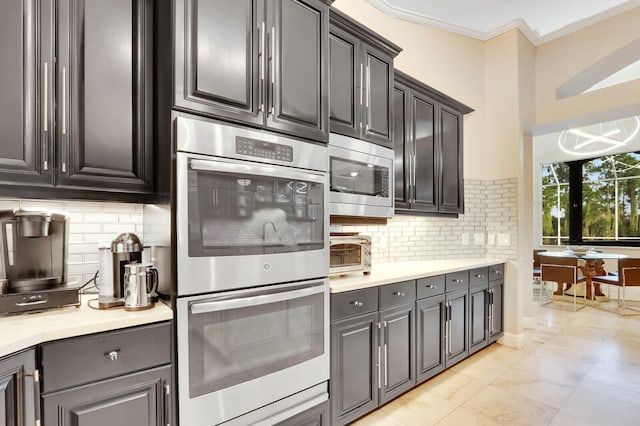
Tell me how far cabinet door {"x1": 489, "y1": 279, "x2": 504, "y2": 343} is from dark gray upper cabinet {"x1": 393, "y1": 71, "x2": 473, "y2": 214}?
0.91 metres

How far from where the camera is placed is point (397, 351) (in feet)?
7.86

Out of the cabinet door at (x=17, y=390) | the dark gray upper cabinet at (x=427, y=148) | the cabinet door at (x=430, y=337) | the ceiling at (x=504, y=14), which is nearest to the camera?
the cabinet door at (x=17, y=390)

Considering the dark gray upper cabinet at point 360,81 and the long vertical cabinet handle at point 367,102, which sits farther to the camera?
the long vertical cabinet handle at point 367,102

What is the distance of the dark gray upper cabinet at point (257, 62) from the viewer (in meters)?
1.49

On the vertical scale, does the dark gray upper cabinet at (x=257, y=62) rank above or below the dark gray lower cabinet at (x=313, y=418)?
above

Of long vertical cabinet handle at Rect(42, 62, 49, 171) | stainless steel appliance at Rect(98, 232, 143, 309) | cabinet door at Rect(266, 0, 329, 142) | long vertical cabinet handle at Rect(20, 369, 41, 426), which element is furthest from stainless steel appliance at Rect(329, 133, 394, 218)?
long vertical cabinet handle at Rect(20, 369, 41, 426)

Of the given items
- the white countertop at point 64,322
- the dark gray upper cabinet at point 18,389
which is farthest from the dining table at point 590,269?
the dark gray upper cabinet at point 18,389

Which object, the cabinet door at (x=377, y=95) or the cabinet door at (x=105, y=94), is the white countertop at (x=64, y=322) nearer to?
the cabinet door at (x=105, y=94)

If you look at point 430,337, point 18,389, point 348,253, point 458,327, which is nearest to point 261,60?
Answer: point 348,253

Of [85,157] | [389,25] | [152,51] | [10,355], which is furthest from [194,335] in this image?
[389,25]

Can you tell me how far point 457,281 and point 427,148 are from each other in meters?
1.34

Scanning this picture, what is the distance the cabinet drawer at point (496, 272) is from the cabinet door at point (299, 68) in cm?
262

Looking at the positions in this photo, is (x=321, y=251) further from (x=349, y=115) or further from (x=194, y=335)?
(x=349, y=115)

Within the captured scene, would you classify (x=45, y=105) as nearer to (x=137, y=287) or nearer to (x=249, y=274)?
(x=137, y=287)
